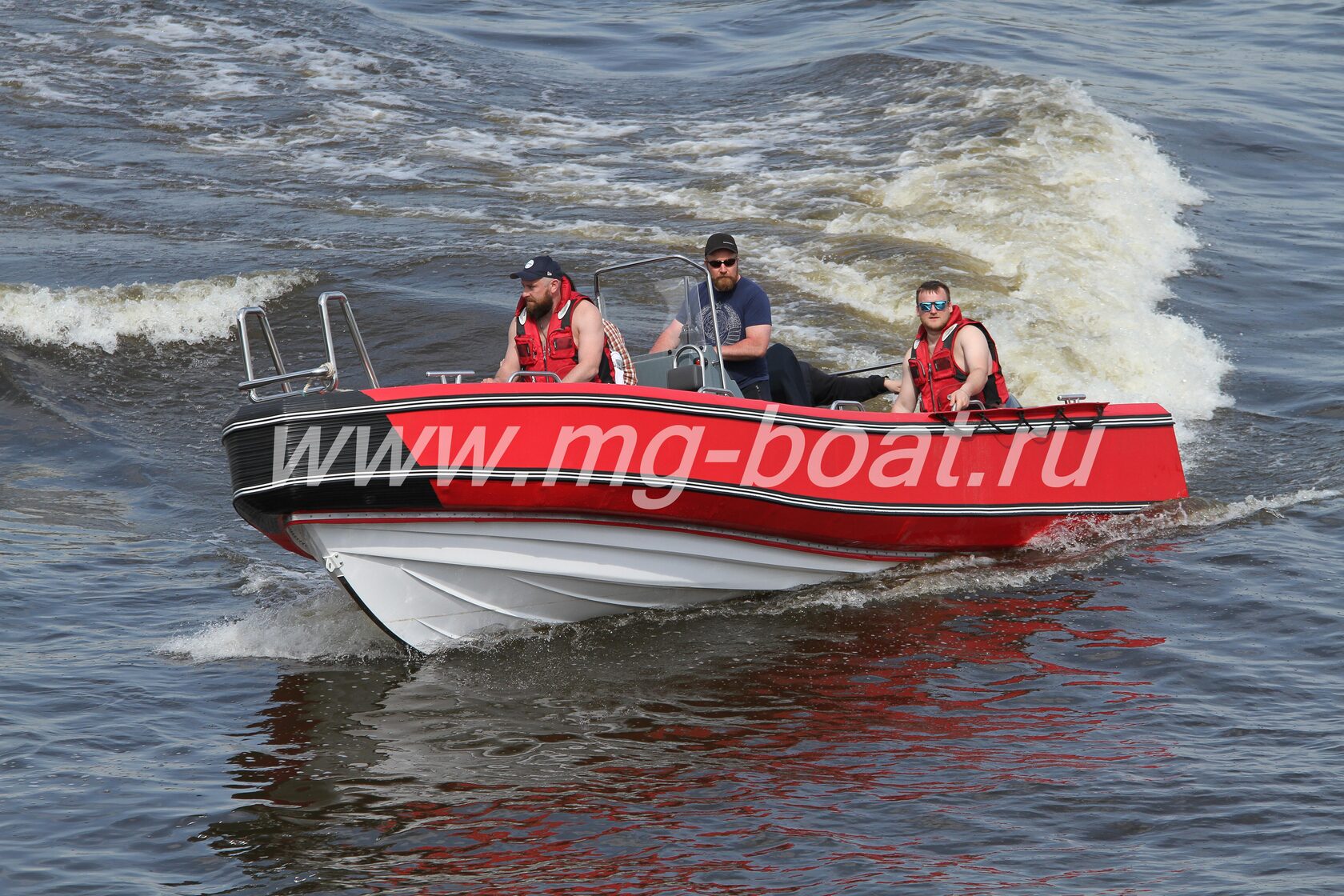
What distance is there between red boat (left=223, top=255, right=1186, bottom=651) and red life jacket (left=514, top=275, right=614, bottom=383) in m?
0.48

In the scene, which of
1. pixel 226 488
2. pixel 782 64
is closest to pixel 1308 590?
pixel 226 488

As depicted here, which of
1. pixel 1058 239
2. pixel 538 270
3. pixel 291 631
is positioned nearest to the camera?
pixel 538 270

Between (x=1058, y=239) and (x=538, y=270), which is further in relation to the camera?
(x=1058, y=239)

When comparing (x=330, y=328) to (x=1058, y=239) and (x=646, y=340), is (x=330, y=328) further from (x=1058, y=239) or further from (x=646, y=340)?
(x=1058, y=239)

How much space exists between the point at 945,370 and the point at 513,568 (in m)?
2.53

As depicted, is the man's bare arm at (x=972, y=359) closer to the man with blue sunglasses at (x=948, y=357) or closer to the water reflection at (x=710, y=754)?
the man with blue sunglasses at (x=948, y=357)

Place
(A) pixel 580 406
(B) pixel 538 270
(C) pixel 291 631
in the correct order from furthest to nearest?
(C) pixel 291 631 → (B) pixel 538 270 → (A) pixel 580 406

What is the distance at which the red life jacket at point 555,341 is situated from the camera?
657cm

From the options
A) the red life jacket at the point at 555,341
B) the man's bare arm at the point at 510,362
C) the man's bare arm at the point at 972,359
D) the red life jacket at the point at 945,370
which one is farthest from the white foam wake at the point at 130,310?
the man's bare arm at the point at 972,359

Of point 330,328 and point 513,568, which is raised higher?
point 330,328

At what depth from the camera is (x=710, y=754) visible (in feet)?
18.1

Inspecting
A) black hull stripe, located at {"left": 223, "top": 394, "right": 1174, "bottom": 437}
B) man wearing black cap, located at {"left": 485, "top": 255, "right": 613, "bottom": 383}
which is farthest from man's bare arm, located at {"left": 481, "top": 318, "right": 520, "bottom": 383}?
black hull stripe, located at {"left": 223, "top": 394, "right": 1174, "bottom": 437}

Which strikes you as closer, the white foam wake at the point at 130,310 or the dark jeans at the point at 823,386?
the dark jeans at the point at 823,386

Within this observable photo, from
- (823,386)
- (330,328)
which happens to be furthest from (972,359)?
(330,328)
